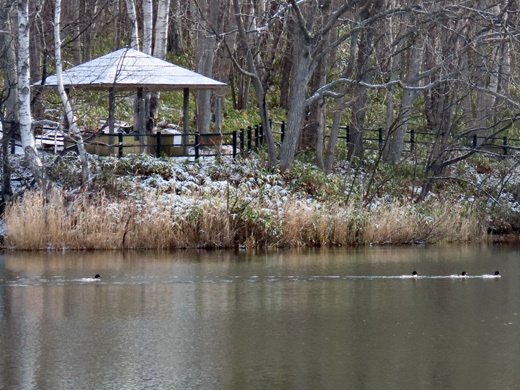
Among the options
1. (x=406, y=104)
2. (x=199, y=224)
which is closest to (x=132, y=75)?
(x=199, y=224)

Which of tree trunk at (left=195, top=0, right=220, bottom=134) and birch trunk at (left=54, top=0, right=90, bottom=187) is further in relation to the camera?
tree trunk at (left=195, top=0, right=220, bottom=134)

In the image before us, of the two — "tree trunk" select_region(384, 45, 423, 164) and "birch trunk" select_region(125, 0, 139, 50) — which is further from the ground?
"birch trunk" select_region(125, 0, 139, 50)

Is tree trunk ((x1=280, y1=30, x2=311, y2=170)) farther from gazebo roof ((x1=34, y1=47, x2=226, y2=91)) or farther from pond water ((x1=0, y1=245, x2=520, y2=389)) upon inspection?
pond water ((x1=0, y1=245, x2=520, y2=389))

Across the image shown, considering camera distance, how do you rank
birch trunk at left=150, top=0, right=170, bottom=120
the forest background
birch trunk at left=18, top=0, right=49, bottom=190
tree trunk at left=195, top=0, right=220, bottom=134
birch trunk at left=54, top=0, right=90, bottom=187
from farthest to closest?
tree trunk at left=195, top=0, right=220, bottom=134 → birch trunk at left=150, top=0, right=170, bottom=120 → the forest background → birch trunk at left=54, top=0, right=90, bottom=187 → birch trunk at left=18, top=0, right=49, bottom=190

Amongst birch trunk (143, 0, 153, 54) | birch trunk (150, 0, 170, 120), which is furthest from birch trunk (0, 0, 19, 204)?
birch trunk (150, 0, 170, 120)

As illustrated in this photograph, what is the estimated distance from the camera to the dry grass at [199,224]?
19844mm

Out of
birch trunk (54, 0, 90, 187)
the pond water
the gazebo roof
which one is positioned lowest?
the pond water

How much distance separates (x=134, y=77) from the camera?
25047 mm

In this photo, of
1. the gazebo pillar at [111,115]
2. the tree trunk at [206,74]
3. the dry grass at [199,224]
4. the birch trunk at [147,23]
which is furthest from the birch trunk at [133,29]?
the dry grass at [199,224]

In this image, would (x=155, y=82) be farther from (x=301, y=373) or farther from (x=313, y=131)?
(x=301, y=373)

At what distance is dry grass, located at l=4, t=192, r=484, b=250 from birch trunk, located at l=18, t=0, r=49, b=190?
A: 65 cm

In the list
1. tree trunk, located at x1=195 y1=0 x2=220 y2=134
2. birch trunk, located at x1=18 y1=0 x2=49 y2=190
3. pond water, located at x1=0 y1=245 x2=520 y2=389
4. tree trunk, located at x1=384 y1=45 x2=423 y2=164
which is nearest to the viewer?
pond water, located at x1=0 y1=245 x2=520 y2=389

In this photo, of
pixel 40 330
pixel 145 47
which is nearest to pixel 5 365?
pixel 40 330

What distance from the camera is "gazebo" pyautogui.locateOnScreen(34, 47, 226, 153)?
80.4ft
